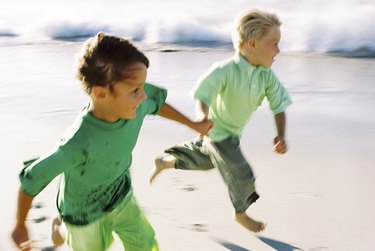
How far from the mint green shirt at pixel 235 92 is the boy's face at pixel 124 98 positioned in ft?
2.93

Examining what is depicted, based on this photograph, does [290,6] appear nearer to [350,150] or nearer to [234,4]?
[234,4]

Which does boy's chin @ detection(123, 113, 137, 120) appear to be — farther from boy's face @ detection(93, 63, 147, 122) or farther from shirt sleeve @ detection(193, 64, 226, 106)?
shirt sleeve @ detection(193, 64, 226, 106)

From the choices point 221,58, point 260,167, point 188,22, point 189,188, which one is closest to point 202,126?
point 189,188

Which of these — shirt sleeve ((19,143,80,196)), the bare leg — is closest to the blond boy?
the bare leg

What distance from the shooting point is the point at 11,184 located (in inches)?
147

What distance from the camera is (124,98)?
6.77 ft

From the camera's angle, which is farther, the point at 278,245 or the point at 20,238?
the point at 278,245

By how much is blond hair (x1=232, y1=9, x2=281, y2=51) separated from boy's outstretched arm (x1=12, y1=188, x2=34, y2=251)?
1498 mm

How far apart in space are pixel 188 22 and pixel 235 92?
6.99 metres

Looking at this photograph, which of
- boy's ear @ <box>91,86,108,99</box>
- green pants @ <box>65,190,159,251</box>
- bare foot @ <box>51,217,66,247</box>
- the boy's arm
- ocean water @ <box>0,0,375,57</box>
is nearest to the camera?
boy's ear @ <box>91,86,108,99</box>

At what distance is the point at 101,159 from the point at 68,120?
117 inches

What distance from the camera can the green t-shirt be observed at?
6.42 feet

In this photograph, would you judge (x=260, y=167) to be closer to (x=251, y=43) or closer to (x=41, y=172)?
(x=251, y=43)

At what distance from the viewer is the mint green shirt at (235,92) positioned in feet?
9.90
